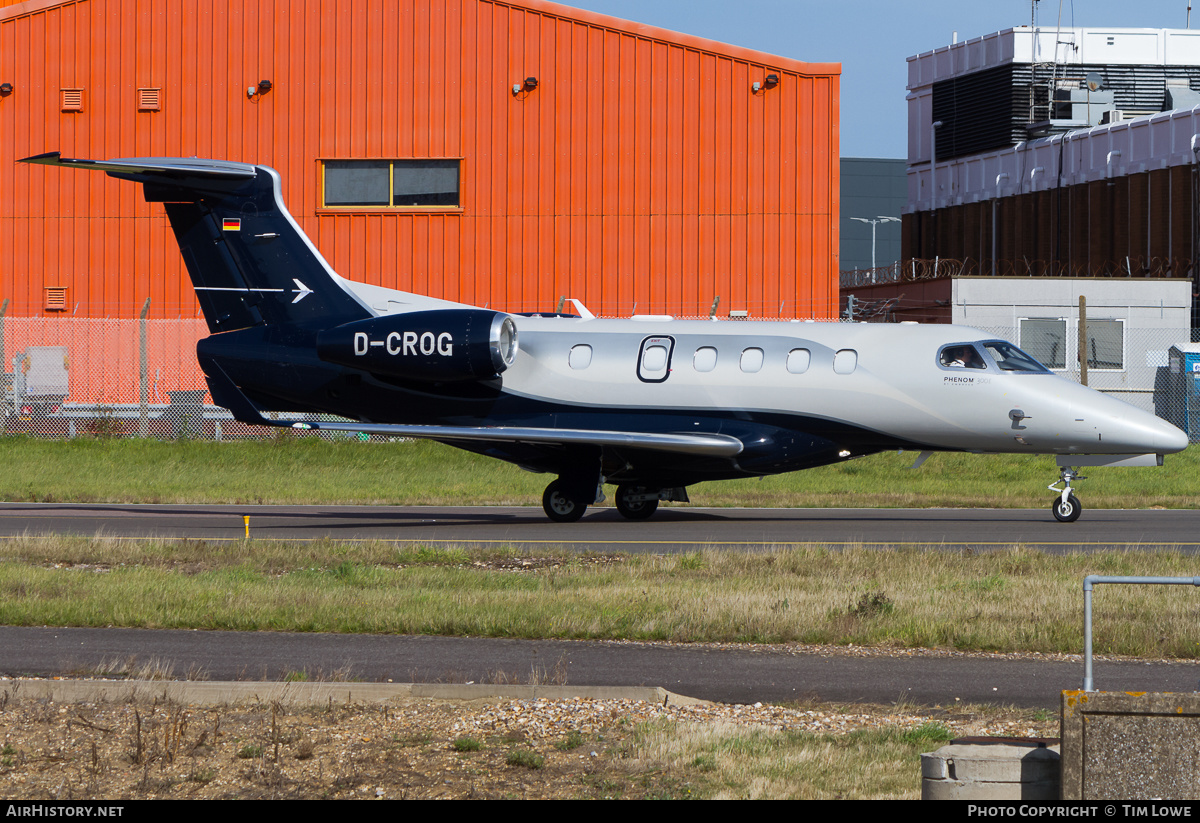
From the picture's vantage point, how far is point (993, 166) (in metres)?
60.3

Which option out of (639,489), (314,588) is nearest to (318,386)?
(639,489)

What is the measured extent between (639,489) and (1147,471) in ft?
42.3

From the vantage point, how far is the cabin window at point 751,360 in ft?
66.9

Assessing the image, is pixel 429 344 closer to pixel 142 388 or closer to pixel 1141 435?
pixel 1141 435

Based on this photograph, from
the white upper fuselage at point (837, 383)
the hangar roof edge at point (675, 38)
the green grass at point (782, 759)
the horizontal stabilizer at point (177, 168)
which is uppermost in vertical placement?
the hangar roof edge at point (675, 38)

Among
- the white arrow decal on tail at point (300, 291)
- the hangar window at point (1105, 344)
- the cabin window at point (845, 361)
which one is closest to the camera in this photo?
the cabin window at point (845, 361)

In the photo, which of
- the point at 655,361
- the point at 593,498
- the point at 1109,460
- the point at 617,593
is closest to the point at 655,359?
the point at 655,361

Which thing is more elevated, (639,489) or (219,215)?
(219,215)

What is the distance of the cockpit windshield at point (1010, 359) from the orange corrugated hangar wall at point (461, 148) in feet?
48.1

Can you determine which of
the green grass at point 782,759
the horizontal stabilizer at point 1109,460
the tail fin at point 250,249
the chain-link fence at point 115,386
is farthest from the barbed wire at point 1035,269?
the green grass at point 782,759

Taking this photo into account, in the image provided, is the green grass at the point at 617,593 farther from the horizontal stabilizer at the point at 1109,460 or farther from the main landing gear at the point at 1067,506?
the main landing gear at the point at 1067,506

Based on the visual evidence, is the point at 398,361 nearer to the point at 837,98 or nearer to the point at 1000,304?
the point at 837,98

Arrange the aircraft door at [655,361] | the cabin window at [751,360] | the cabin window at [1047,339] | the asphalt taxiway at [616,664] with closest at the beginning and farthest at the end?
the asphalt taxiway at [616,664], the cabin window at [751,360], the aircraft door at [655,361], the cabin window at [1047,339]

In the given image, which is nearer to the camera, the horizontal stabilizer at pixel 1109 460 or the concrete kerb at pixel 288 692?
the concrete kerb at pixel 288 692
